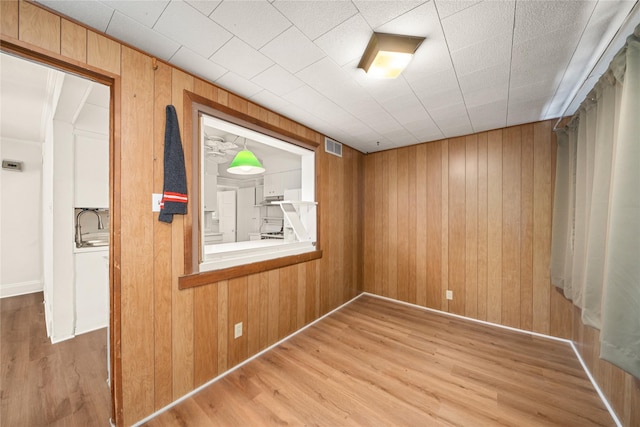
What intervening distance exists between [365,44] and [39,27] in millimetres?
1707

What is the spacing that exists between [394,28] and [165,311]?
2.29m

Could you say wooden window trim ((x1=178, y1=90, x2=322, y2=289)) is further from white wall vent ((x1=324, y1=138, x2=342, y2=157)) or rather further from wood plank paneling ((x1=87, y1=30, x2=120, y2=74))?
white wall vent ((x1=324, y1=138, x2=342, y2=157))

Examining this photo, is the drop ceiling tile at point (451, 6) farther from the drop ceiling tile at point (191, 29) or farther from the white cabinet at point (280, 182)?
the white cabinet at point (280, 182)

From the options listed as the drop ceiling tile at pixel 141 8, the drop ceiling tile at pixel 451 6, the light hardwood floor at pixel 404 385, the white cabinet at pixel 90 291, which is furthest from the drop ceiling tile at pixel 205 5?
the white cabinet at pixel 90 291

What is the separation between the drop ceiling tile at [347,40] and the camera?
50.3 inches

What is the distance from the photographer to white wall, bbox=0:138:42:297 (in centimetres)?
369

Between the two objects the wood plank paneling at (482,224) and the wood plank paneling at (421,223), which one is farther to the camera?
the wood plank paneling at (421,223)

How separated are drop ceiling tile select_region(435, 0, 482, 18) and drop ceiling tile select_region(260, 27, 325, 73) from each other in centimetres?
68

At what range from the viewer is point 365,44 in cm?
142

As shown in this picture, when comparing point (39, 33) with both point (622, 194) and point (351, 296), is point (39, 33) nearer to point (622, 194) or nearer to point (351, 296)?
point (622, 194)

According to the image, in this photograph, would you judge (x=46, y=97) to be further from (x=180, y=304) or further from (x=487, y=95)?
(x=487, y=95)

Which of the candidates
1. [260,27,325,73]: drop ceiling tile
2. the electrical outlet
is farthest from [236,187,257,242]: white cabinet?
[260,27,325,73]: drop ceiling tile

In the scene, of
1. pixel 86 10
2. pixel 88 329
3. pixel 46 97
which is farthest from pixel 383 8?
pixel 88 329

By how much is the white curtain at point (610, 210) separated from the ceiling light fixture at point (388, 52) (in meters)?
1.02
